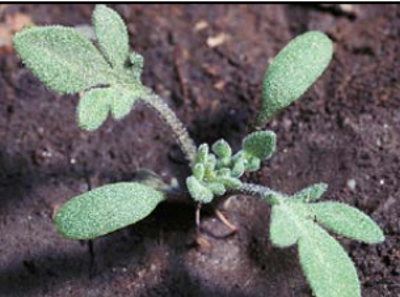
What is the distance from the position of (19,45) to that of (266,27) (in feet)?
3.16

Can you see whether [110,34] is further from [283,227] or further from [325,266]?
[325,266]

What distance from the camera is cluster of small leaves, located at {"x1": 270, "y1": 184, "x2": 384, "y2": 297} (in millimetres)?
1267

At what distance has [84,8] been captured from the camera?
7.06 feet

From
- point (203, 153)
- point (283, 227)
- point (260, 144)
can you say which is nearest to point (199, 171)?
point (203, 153)

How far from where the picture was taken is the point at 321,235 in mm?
1367

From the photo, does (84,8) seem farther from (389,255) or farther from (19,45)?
(389,255)

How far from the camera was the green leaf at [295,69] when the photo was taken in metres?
1.52

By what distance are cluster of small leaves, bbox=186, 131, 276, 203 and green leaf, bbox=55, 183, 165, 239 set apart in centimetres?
12

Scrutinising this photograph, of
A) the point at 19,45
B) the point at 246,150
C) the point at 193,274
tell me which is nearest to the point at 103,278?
the point at 193,274

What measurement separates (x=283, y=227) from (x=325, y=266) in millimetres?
114

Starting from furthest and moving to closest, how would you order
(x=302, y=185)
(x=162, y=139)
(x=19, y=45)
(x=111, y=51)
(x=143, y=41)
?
1. (x=143, y=41)
2. (x=162, y=139)
3. (x=302, y=185)
4. (x=111, y=51)
5. (x=19, y=45)

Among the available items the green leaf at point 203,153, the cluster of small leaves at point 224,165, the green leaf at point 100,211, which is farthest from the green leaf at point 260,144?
the green leaf at point 100,211

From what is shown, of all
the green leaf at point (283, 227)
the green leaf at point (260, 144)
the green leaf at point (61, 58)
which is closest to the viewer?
the green leaf at point (283, 227)

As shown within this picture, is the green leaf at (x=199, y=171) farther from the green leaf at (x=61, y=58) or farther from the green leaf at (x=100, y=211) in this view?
the green leaf at (x=61, y=58)
